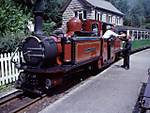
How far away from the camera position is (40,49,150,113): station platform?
24.4 ft

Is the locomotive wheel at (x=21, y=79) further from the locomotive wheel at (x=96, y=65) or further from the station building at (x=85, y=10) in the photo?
the station building at (x=85, y=10)

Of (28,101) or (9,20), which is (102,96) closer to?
(28,101)

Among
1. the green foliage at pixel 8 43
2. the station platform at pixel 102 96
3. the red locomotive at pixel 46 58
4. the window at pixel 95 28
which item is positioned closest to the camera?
the station platform at pixel 102 96

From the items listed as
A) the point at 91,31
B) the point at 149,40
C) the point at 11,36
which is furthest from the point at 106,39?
the point at 149,40

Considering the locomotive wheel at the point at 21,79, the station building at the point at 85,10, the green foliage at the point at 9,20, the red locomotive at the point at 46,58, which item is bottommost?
the locomotive wheel at the point at 21,79

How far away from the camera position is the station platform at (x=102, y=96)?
744cm

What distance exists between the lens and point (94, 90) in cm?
959

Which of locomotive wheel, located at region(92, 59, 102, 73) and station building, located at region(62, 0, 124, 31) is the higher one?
station building, located at region(62, 0, 124, 31)

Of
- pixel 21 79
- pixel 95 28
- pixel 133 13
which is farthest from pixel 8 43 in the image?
pixel 133 13

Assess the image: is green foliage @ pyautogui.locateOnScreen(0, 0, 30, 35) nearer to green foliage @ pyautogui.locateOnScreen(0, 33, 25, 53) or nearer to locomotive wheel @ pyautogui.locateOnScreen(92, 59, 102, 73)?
green foliage @ pyautogui.locateOnScreen(0, 33, 25, 53)

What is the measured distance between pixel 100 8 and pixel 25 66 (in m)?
29.9

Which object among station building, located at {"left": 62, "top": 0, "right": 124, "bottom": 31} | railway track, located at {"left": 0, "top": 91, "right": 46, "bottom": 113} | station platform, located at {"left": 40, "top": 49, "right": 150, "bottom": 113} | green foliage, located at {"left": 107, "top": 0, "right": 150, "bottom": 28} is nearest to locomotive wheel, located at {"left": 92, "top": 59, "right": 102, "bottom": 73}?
station platform, located at {"left": 40, "top": 49, "right": 150, "bottom": 113}

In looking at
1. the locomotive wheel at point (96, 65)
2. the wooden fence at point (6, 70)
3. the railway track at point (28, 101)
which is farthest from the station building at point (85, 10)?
the railway track at point (28, 101)

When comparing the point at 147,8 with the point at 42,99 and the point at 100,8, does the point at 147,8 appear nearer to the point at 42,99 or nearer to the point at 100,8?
the point at 100,8
